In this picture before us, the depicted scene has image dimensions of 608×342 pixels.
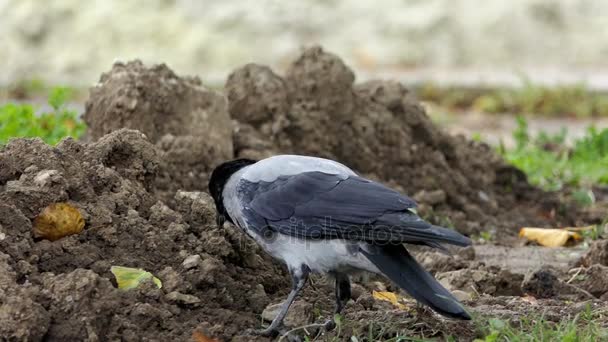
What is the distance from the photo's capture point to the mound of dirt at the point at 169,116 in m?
6.41

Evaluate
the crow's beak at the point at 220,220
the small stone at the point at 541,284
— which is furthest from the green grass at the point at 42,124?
the small stone at the point at 541,284

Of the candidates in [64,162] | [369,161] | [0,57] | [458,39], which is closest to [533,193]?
[369,161]

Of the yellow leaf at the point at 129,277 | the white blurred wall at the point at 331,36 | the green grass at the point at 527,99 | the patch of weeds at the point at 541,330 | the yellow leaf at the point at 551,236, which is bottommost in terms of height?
the green grass at the point at 527,99

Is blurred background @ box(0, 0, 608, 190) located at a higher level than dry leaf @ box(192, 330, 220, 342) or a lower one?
lower

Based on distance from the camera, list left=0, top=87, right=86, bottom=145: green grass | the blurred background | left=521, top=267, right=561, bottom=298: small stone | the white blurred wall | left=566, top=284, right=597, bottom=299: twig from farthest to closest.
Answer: the white blurred wall, the blurred background, left=0, top=87, right=86, bottom=145: green grass, left=521, top=267, right=561, bottom=298: small stone, left=566, top=284, right=597, bottom=299: twig

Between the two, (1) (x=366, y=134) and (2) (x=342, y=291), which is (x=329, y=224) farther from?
(1) (x=366, y=134)

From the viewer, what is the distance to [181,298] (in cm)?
439

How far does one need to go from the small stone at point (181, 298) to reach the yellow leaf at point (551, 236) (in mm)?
3060

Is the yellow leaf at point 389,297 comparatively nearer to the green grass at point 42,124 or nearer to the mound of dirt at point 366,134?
the mound of dirt at point 366,134

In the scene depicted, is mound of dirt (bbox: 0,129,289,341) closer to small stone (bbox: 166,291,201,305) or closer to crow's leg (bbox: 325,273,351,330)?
small stone (bbox: 166,291,201,305)

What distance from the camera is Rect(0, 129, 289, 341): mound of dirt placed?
13.4 feet

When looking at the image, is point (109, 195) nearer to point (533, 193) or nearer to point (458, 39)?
point (533, 193)

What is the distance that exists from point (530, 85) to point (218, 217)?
849cm

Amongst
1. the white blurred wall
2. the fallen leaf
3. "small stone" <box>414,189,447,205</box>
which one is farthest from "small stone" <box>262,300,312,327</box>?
the white blurred wall
